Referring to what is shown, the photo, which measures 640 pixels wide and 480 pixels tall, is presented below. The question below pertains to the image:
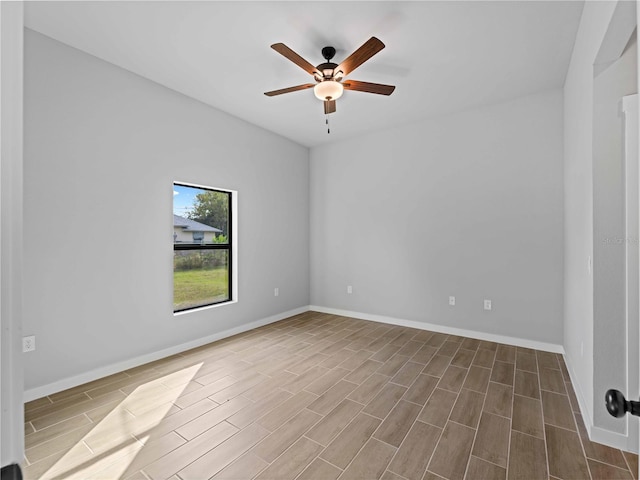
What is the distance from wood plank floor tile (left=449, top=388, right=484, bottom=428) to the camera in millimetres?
2107

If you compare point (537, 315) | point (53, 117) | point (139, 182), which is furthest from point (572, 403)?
point (53, 117)

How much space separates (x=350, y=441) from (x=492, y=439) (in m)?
0.89

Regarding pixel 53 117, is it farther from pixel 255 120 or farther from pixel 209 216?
pixel 255 120

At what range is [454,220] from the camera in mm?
3951

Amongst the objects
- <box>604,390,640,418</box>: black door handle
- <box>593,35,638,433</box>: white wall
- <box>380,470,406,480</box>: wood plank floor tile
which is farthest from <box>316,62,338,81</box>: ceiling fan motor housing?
<box>380,470,406,480</box>: wood plank floor tile

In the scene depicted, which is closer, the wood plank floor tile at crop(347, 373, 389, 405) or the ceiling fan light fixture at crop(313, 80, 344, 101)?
the wood plank floor tile at crop(347, 373, 389, 405)

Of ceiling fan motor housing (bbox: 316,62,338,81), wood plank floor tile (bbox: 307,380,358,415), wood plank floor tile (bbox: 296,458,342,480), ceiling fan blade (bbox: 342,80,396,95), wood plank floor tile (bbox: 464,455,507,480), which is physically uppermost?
ceiling fan motor housing (bbox: 316,62,338,81)

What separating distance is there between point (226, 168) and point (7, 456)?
12.3ft

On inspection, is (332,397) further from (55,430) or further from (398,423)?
(55,430)

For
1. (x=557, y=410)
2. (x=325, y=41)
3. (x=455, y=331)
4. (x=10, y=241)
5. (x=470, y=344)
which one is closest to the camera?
(x=10, y=241)

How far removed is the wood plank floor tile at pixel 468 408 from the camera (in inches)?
83.0

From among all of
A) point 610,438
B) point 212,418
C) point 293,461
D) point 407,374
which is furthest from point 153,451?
point 610,438

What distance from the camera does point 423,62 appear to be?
9.27 feet

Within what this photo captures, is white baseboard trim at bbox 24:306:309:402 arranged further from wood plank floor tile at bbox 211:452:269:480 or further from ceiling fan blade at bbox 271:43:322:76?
ceiling fan blade at bbox 271:43:322:76
